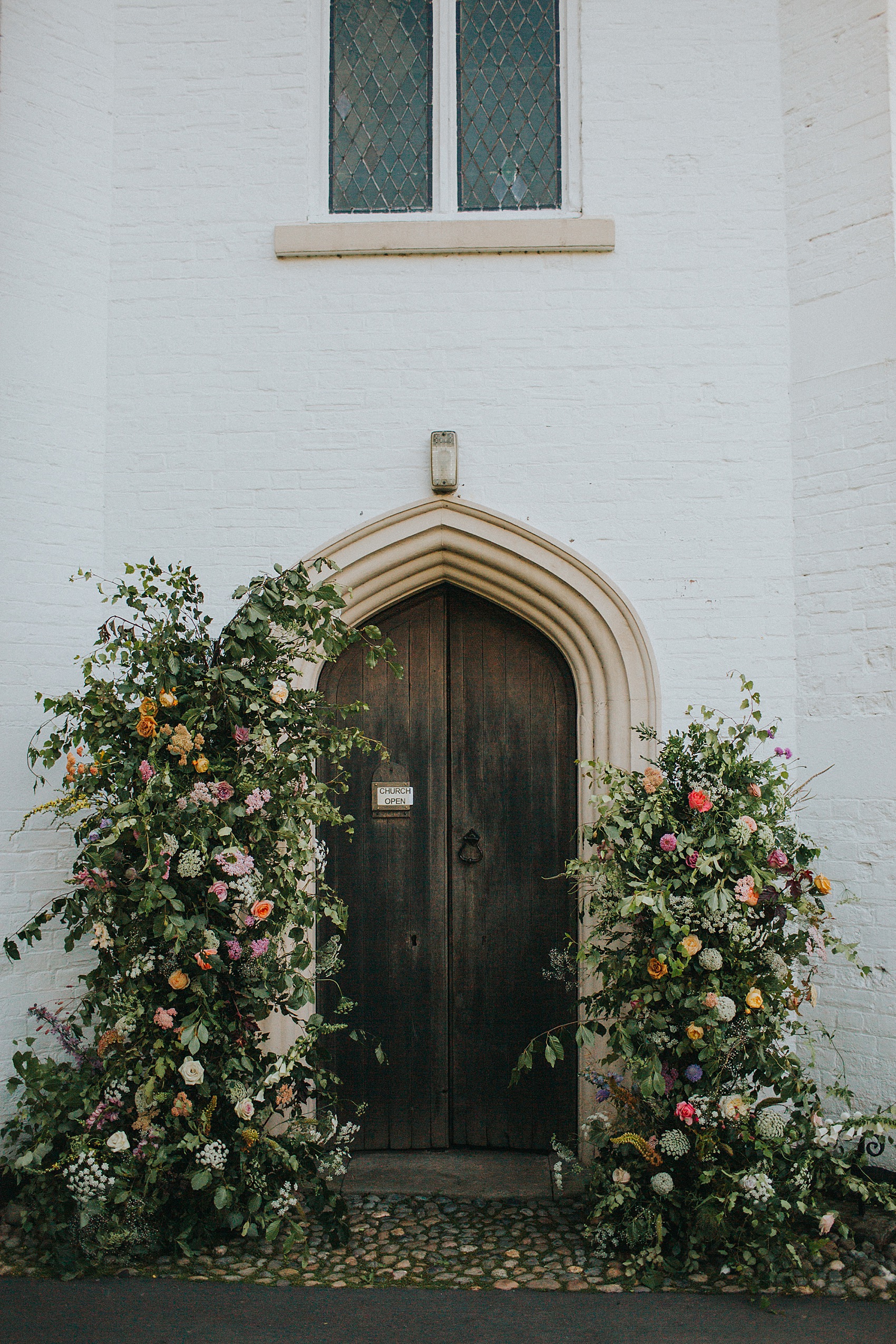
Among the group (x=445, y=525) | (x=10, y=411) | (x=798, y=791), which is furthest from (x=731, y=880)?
(x=10, y=411)

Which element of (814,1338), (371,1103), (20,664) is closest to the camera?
(814,1338)

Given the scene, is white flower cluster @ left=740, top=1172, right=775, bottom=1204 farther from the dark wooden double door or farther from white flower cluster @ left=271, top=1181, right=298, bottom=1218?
white flower cluster @ left=271, top=1181, right=298, bottom=1218

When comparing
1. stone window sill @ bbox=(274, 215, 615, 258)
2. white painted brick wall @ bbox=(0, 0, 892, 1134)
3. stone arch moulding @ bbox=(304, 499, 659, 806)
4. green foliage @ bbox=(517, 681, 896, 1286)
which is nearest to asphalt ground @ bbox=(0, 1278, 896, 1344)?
green foliage @ bbox=(517, 681, 896, 1286)

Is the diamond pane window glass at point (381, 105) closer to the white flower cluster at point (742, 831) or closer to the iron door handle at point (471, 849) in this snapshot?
the iron door handle at point (471, 849)

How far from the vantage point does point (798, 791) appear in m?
3.63

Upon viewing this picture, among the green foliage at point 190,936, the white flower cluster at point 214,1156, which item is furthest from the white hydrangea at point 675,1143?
the white flower cluster at point 214,1156

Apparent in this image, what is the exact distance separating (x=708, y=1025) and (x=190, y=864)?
170cm

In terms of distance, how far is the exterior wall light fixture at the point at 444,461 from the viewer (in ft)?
12.2

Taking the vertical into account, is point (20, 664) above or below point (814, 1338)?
above

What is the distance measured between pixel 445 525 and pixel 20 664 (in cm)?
173

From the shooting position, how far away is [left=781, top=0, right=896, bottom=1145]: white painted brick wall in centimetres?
354

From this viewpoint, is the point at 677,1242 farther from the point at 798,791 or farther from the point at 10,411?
the point at 10,411

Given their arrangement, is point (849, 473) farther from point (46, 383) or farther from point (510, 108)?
point (46, 383)

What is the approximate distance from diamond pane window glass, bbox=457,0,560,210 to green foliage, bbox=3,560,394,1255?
6.52 feet
